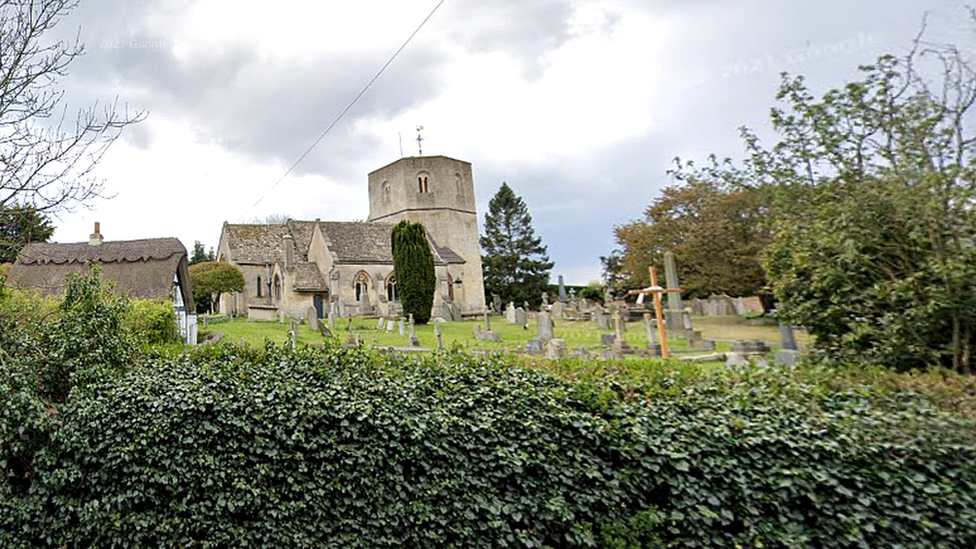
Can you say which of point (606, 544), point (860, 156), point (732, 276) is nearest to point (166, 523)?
point (606, 544)

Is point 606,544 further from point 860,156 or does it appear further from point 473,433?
point 860,156

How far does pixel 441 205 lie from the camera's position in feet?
131

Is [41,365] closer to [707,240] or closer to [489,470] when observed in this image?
[489,470]

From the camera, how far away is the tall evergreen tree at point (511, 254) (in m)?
47.6

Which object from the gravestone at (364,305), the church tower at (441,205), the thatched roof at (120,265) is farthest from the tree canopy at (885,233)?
the church tower at (441,205)

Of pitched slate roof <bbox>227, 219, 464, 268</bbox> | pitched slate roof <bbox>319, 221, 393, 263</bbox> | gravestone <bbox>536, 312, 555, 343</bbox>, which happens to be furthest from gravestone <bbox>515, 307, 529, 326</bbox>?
pitched slate roof <bbox>319, 221, 393, 263</bbox>

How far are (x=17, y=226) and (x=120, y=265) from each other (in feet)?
39.0

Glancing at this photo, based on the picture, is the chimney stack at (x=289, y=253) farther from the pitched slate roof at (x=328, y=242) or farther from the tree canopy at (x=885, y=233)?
the tree canopy at (x=885, y=233)

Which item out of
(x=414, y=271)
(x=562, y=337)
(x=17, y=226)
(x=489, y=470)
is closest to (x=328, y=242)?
(x=414, y=271)

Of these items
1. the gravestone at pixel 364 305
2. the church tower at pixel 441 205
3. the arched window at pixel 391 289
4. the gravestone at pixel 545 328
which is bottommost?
the gravestone at pixel 545 328

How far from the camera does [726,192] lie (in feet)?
66.5

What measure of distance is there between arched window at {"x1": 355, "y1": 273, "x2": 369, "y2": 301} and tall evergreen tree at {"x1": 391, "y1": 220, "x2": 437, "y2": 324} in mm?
7556

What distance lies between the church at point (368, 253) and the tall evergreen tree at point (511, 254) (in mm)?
8480

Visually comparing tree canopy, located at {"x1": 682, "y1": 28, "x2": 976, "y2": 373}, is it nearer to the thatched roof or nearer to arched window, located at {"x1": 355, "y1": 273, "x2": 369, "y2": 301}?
the thatched roof
